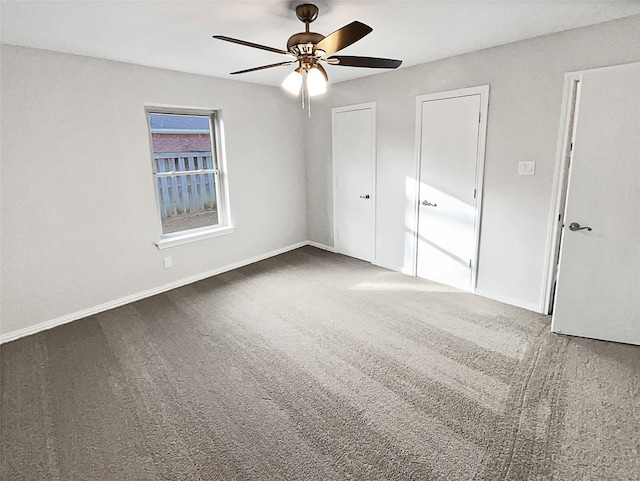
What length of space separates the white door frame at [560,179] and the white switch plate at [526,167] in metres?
0.17

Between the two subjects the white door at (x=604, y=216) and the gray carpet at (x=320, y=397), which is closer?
the gray carpet at (x=320, y=397)

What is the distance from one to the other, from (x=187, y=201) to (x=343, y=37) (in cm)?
292

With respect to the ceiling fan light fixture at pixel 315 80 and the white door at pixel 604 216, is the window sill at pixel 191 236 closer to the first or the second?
the ceiling fan light fixture at pixel 315 80

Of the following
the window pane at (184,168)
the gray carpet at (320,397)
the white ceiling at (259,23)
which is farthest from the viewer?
the window pane at (184,168)

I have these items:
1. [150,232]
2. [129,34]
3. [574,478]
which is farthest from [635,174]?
[150,232]

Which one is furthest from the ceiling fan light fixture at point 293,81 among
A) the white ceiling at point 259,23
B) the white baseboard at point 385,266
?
the white baseboard at point 385,266

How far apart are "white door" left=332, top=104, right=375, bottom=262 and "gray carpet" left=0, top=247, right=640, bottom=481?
4.82ft

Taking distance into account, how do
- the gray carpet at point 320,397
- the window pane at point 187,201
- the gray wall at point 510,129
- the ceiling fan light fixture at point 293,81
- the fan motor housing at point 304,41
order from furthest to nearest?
the window pane at point 187,201
the gray wall at point 510,129
the ceiling fan light fixture at point 293,81
the fan motor housing at point 304,41
the gray carpet at point 320,397

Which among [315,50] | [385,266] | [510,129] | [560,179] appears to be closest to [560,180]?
[560,179]

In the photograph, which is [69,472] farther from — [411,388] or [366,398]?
[411,388]

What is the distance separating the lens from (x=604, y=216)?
2.56m

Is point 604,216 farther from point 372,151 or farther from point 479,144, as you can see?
point 372,151

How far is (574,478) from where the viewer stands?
1.62 meters

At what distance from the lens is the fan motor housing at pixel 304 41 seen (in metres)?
2.03
